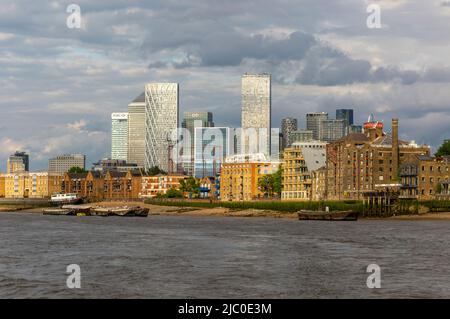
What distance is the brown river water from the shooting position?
57.2 m

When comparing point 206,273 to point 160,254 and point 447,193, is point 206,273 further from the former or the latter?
point 447,193

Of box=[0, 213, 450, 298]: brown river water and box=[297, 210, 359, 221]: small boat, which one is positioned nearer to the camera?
box=[0, 213, 450, 298]: brown river water

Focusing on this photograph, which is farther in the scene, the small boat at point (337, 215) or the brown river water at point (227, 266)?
the small boat at point (337, 215)

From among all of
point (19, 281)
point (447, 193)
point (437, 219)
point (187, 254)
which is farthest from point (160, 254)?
point (447, 193)

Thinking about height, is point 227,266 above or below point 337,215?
below

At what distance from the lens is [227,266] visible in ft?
236

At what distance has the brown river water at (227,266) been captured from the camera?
188ft

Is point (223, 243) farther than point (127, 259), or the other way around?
point (223, 243)

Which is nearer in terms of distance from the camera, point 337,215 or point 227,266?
point 227,266

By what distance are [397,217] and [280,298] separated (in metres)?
134
